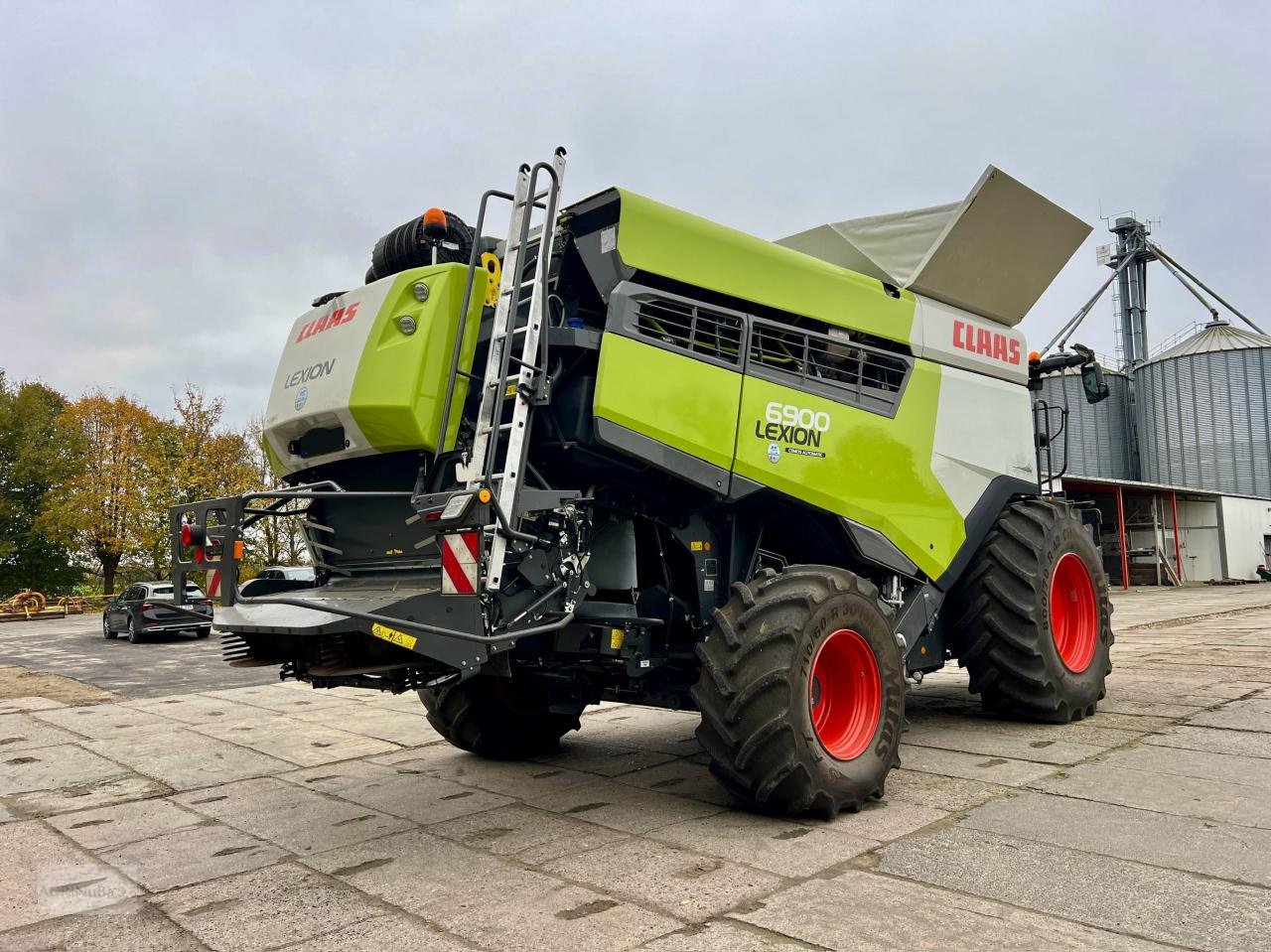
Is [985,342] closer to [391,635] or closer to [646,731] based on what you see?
[646,731]

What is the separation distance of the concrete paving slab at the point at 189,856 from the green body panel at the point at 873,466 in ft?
9.94

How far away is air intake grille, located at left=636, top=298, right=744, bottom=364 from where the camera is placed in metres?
4.73

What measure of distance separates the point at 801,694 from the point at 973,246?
11.9ft

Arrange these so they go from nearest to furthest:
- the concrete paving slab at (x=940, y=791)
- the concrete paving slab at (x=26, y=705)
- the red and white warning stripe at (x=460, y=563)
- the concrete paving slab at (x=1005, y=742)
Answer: the red and white warning stripe at (x=460, y=563)
the concrete paving slab at (x=940, y=791)
the concrete paving slab at (x=1005, y=742)
the concrete paving slab at (x=26, y=705)

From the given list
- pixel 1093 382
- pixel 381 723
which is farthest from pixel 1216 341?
pixel 381 723

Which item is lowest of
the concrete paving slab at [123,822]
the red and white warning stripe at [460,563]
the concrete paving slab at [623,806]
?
the concrete paving slab at [123,822]

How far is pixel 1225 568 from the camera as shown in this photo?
3525 cm

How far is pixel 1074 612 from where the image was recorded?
7230 millimetres

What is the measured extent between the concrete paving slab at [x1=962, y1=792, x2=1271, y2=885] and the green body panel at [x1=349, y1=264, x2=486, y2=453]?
321cm

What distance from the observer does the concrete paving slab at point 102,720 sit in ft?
28.8

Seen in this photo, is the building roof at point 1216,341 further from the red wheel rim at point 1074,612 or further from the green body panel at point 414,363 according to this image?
the green body panel at point 414,363

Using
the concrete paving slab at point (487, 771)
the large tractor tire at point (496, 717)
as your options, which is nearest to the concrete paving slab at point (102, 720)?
the concrete paving slab at point (487, 771)

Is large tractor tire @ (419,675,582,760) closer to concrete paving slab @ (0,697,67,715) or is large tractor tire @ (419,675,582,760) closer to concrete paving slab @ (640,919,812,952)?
concrete paving slab @ (640,919,812,952)

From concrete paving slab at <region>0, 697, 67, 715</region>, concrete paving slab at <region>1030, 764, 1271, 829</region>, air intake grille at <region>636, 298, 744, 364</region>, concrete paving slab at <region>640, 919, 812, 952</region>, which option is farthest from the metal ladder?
concrete paving slab at <region>0, 697, 67, 715</region>
